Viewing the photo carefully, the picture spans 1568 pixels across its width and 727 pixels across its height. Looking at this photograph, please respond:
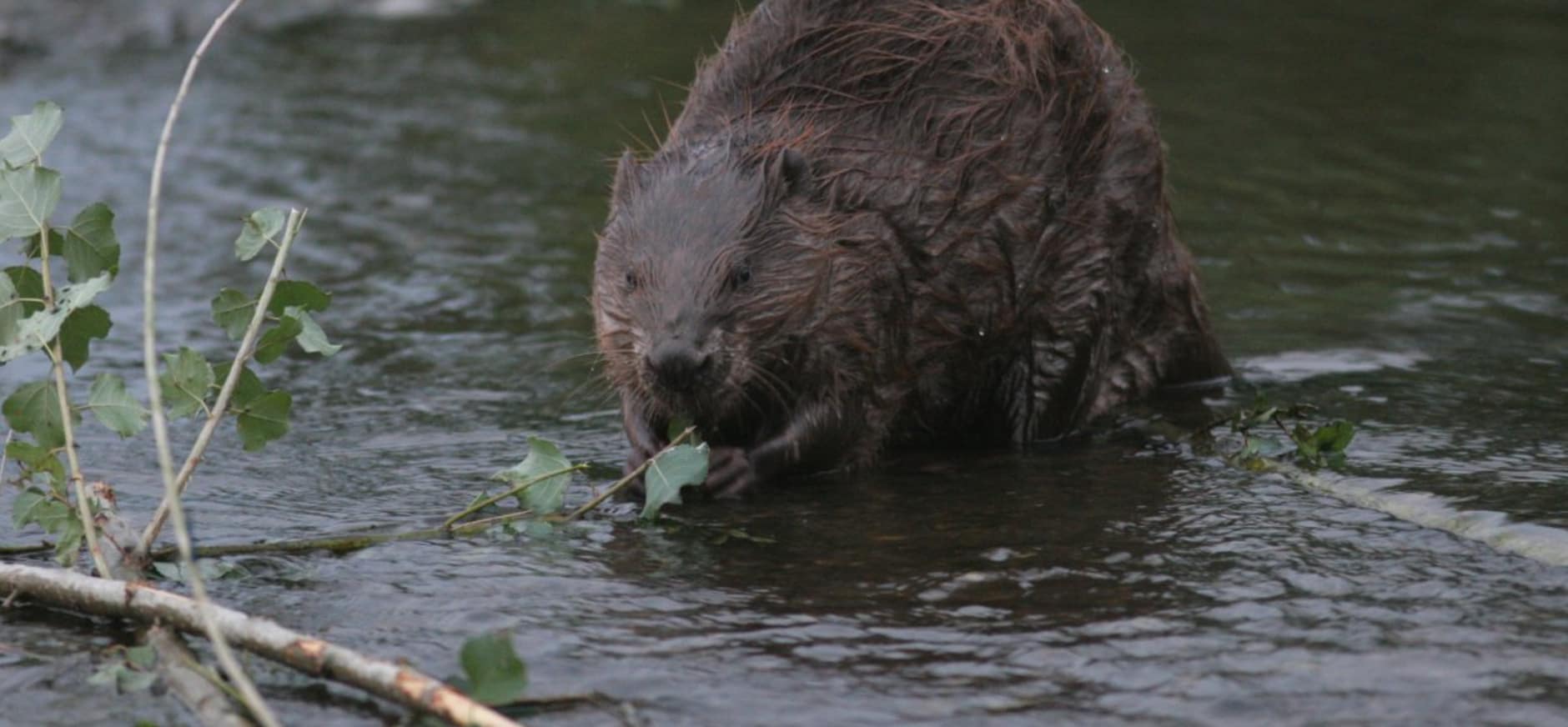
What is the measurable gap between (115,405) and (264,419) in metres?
0.33

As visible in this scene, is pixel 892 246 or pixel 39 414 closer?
pixel 39 414

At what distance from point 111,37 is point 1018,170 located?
31.1 ft

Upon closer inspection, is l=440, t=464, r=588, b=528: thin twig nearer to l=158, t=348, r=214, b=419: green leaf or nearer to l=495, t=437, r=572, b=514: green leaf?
l=495, t=437, r=572, b=514: green leaf

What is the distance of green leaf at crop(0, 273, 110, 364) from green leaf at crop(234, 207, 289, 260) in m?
0.30

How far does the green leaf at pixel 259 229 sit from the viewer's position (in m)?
4.51

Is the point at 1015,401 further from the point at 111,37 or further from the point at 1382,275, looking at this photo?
the point at 111,37

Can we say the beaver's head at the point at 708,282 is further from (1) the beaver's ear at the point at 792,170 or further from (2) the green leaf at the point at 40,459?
(2) the green leaf at the point at 40,459

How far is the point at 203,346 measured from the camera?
6.93 meters

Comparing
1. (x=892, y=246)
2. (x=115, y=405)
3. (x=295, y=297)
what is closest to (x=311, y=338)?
(x=295, y=297)

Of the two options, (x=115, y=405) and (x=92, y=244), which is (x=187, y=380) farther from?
(x=92, y=244)

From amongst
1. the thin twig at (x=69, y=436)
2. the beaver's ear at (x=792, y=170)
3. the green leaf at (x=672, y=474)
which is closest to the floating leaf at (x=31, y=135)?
the thin twig at (x=69, y=436)

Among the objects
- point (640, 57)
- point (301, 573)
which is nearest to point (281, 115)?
point (640, 57)

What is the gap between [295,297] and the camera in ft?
15.0

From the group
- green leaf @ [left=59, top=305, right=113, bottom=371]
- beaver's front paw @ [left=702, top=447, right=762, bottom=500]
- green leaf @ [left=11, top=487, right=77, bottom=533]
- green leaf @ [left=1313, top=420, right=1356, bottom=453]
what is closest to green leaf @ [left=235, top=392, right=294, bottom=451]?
green leaf @ [left=59, top=305, right=113, bottom=371]
